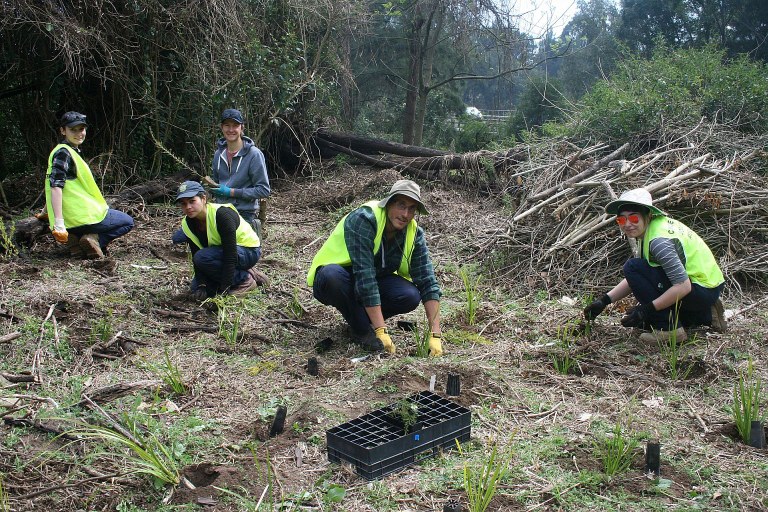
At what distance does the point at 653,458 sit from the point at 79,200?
5.27 metres

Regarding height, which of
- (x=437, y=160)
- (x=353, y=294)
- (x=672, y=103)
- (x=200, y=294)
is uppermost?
(x=672, y=103)

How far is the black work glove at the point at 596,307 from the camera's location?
483 cm

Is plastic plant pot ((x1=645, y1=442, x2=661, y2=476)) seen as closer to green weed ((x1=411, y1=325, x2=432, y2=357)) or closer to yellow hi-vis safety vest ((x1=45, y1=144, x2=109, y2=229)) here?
green weed ((x1=411, y1=325, x2=432, y2=357))

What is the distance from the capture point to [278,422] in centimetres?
342

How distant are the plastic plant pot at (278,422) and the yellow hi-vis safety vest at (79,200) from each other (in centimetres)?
385

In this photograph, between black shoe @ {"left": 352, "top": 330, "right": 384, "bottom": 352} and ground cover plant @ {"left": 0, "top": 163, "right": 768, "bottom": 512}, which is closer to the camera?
ground cover plant @ {"left": 0, "top": 163, "right": 768, "bottom": 512}

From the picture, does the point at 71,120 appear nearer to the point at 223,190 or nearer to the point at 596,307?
the point at 223,190

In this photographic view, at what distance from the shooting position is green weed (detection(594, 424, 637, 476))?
3.04m

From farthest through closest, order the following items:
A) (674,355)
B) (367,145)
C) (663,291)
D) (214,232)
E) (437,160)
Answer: (367,145), (437,160), (214,232), (663,291), (674,355)

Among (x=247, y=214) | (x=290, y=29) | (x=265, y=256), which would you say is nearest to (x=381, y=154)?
(x=290, y=29)

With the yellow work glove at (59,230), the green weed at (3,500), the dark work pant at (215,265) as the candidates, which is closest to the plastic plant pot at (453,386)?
the green weed at (3,500)

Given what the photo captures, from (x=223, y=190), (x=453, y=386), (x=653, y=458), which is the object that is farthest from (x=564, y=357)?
(x=223, y=190)

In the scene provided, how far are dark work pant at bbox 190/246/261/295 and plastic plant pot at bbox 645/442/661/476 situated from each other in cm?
346

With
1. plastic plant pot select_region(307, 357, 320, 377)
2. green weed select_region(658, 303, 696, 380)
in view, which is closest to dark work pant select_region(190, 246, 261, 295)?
plastic plant pot select_region(307, 357, 320, 377)
